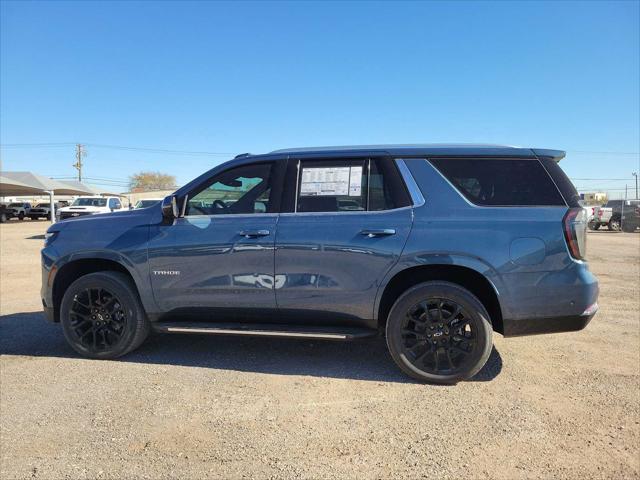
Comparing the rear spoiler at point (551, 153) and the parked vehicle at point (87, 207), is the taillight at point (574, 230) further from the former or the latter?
the parked vehicle at point (87, 207)

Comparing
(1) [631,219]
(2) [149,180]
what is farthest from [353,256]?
(2) [149,180]

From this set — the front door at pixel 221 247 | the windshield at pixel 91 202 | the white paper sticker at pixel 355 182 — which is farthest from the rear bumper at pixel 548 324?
the windshield at pixel 91 202

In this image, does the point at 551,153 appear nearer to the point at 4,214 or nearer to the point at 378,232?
the point at 378,232

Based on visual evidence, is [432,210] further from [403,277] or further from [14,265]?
[14,265]

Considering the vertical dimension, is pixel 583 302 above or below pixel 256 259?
below

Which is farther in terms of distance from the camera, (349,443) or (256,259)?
(256,259)

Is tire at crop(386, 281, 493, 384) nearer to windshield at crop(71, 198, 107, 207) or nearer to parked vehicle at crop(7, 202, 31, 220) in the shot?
windshield at crop(71, 198, 107, 207)

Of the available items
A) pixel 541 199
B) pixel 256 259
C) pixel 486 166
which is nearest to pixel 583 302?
pixel 541 199

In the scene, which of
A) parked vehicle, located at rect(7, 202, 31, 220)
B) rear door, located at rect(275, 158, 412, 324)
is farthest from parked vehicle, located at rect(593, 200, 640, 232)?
parked vehicle, located at rect(7, 202, 31, 220)

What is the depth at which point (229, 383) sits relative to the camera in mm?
3732

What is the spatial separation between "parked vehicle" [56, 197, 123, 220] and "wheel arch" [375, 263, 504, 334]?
18.5 metres

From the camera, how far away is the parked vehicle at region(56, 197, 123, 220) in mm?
20234

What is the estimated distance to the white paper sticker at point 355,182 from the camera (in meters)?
3.89

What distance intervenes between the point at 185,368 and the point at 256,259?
48.5 inches
